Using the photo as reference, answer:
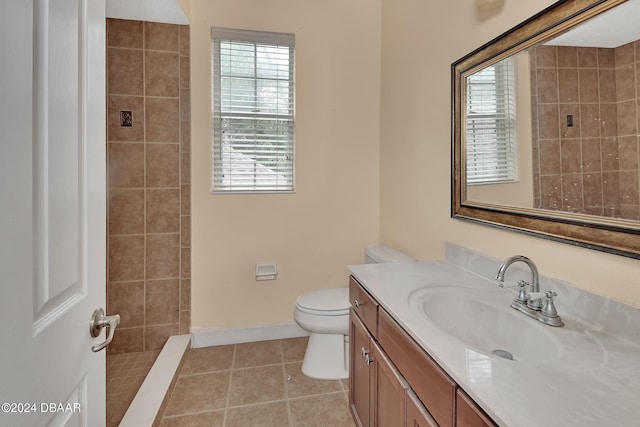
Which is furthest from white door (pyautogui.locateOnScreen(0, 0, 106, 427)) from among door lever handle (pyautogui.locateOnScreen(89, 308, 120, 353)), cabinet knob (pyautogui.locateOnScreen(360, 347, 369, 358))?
cabinet knob (pyautogui.locateOnScreen(360, 347, 369, 358))

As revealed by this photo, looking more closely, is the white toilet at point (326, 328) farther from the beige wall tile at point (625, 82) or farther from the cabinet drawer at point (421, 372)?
the beige wall tile at point (625, 82)

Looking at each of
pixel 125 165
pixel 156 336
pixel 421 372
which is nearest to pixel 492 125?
pixel 421 372

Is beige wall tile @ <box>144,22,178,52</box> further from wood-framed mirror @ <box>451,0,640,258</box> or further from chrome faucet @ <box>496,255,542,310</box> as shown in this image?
chrome faucet @ <box>496,255,542,310</box>

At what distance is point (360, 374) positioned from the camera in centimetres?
146

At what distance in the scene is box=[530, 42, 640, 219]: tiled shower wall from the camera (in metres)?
0.89

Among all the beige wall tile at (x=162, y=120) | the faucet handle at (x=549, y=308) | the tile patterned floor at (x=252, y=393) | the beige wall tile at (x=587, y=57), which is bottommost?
the tile patterned floor at (x=252, y=393)

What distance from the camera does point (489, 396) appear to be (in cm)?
64

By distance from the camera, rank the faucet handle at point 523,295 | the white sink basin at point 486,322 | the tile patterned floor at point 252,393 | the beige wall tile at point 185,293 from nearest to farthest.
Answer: the white sink basin at point 486,322
the faucet handle at point 523,295
the tile patterned floor at point 252,393
the beige wall tile at point 185,293

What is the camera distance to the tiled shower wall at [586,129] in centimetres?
89

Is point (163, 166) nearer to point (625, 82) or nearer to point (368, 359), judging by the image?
point (368, 359)

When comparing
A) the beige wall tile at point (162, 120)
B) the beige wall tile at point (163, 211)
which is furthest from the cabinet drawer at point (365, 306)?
the beige wall tile at point (162, 120)

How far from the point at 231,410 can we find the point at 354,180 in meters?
1.83

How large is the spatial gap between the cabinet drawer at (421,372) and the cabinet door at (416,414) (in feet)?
0.06

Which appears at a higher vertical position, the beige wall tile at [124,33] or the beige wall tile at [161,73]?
the beige wall tile at [124,33]
